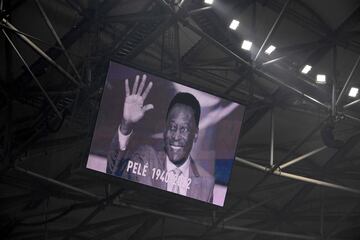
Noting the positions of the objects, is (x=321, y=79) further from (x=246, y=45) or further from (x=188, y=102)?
(x=188, y=102)

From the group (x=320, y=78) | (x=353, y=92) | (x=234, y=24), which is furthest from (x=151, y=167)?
(x=353, y=92)

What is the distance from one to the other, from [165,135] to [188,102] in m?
0.86

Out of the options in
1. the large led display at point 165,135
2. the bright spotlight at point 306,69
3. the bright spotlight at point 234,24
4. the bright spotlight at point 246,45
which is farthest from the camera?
the bright spotlight at point 306,69

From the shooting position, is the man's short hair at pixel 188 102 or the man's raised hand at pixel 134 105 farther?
the man's short hair at pixel 188 102

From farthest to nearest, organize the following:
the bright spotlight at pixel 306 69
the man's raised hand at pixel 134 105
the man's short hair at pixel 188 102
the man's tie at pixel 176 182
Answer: the bright spotlight at pixel 306 69 → the man's short hair at pixel 188 102 → the man's tie at pixel 176 182 → the man's raised hand at pixel 134 105

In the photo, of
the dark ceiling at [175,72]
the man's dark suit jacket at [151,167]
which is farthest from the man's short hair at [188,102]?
the man's dark suit jacket at [151,167]

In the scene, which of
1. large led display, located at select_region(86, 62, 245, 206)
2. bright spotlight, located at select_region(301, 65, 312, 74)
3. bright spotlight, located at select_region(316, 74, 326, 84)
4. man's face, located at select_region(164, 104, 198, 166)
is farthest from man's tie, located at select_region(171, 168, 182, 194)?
bright spotlight, located at select_region(301, 65, 312, 74)

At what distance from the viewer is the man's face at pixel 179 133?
1339 cm

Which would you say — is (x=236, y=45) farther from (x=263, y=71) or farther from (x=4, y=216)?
(x=4, y=216)

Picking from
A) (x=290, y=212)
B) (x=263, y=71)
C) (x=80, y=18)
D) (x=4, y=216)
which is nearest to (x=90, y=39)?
(x=80, y=18)

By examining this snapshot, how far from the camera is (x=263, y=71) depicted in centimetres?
1509

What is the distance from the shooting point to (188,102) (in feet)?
44.4

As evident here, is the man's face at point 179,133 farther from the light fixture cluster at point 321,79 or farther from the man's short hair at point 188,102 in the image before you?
the light fixture cluster at point 321,79

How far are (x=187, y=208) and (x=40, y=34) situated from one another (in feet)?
29.3
